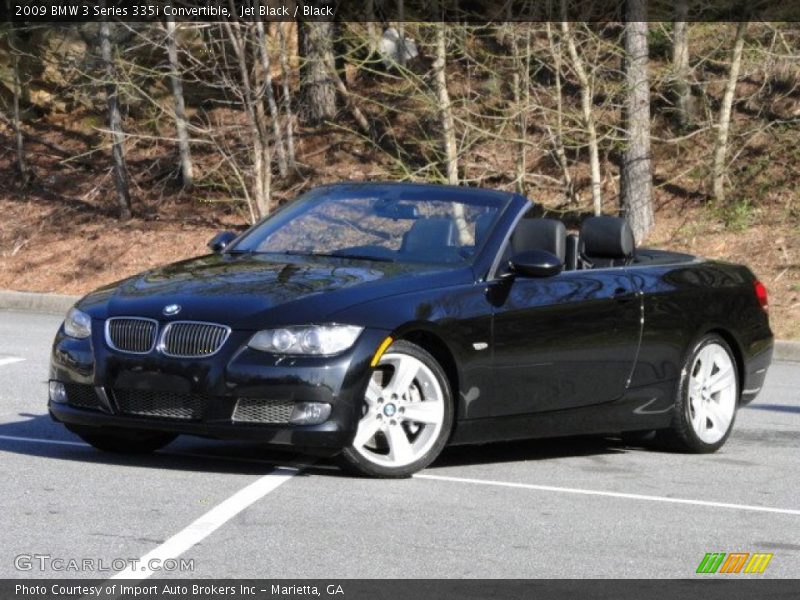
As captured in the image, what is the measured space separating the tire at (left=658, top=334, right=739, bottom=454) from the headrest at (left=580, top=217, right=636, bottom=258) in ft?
2.39

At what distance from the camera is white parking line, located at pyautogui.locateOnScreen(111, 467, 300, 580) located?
587cm

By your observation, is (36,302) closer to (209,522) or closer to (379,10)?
(379,10)

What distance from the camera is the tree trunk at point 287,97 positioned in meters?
23.5

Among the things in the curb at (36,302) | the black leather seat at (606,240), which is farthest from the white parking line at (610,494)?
the curb at (36,302)

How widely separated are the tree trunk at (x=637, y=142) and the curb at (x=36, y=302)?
290 inches

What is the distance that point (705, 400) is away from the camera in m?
9.53

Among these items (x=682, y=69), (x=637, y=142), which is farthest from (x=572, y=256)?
(x=682, y=69)

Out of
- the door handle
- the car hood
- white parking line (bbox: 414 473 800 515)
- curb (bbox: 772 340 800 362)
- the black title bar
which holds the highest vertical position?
the black title bar

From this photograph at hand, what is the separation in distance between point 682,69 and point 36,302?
9581mm

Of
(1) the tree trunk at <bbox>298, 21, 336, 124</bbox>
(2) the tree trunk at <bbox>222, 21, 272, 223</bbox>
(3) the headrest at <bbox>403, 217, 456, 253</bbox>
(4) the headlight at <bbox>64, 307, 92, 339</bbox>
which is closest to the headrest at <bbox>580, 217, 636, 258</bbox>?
(3) the headrest at <bbox>403, 217, 456, 253</bbox>

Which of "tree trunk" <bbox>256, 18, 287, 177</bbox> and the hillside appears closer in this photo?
the hillside

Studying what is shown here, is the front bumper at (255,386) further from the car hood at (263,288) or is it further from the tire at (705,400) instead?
the tire at (705,400)

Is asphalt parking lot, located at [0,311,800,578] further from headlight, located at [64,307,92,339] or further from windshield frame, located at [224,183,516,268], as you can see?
windshield frame, located at [224,183,516,268]

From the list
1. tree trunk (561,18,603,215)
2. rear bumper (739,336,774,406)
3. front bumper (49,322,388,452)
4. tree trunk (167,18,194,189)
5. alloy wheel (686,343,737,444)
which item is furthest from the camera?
Answer: tree trunk (167,18,194,189)
